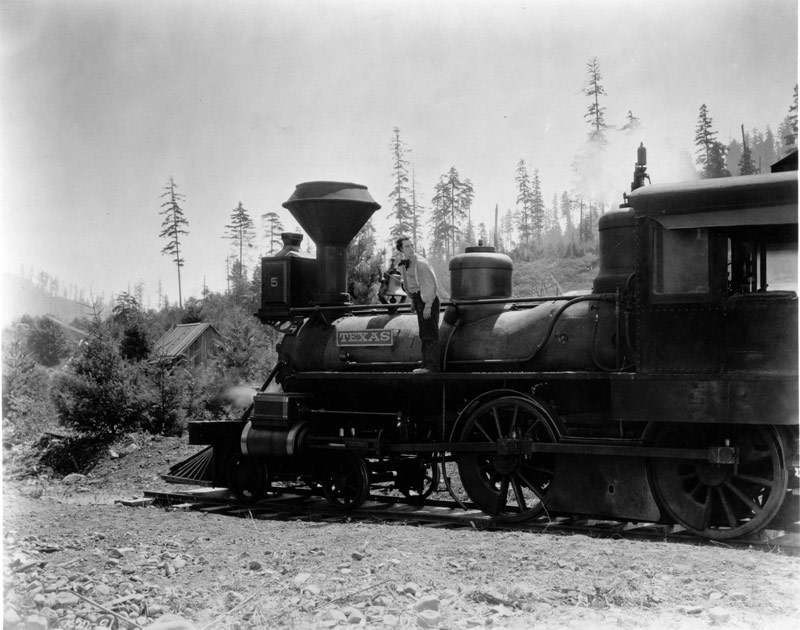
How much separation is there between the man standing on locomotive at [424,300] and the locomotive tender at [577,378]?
0.18m

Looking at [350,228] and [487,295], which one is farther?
[350,228]

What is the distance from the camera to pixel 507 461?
7.68m

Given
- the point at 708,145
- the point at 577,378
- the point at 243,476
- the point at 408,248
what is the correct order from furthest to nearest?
the point at 708,145 → the point at 243,476 → the point at 408,248 → the point at 577,378

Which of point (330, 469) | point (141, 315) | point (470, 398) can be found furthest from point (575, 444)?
point (141, 315)

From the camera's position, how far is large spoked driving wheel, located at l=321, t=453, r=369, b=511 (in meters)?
8.75

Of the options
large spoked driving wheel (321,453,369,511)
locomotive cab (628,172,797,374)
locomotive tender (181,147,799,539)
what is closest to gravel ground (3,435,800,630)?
locomotive tender (181,147,799,539)

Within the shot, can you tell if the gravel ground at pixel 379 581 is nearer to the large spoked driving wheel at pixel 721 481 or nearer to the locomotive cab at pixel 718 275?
the large spoked driving wheel at pixel 721 481

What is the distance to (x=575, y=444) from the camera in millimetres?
7184

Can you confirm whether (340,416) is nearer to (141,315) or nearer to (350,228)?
(350,228)

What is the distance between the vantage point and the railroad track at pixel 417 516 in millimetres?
6512

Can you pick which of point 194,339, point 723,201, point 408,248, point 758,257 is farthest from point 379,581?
point 194,339

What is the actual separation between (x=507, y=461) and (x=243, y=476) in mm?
3773

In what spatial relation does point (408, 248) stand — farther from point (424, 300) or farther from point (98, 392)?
point (98, 392)

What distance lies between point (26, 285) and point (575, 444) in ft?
37.1
